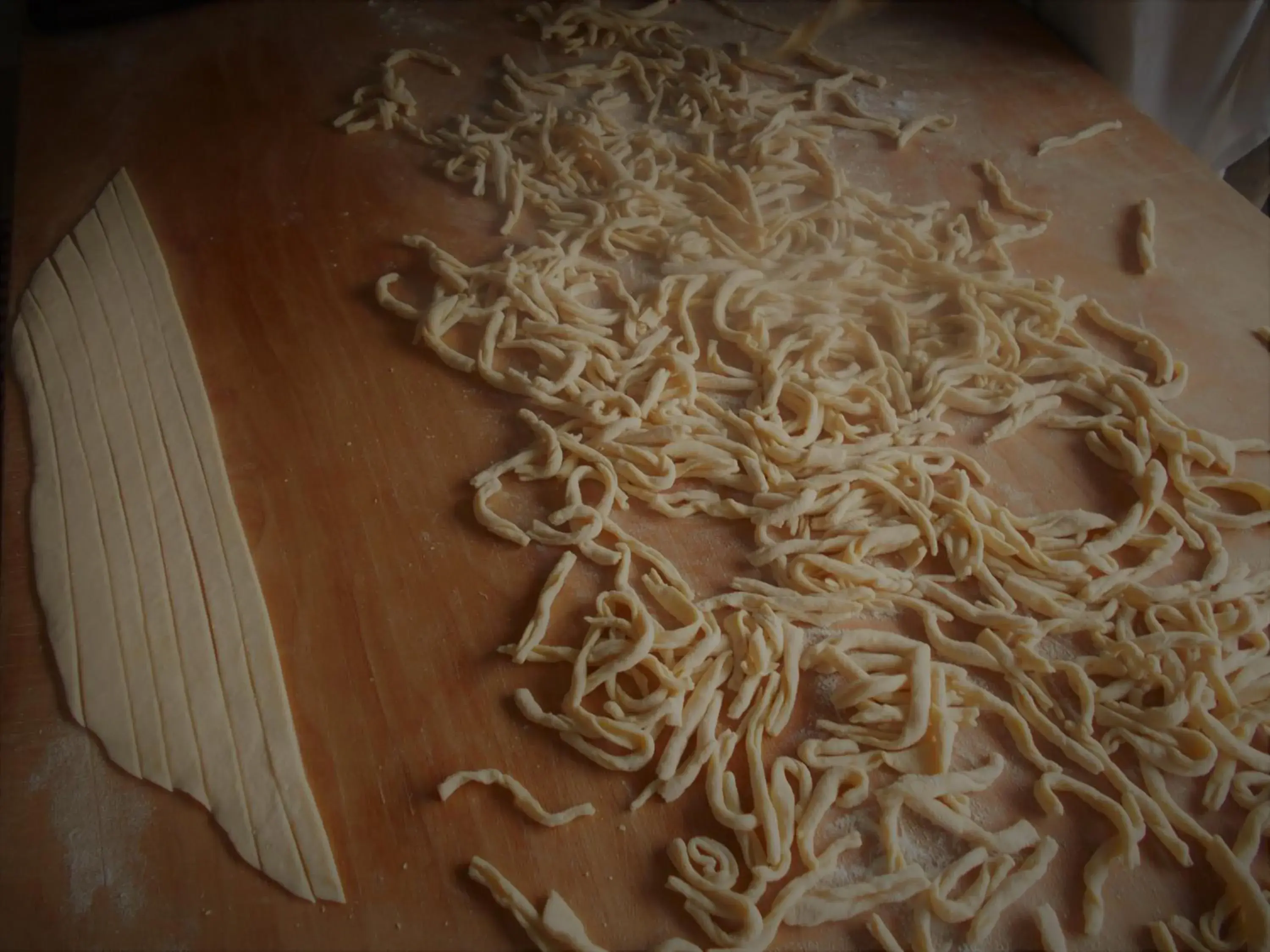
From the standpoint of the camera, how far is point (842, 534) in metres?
1.21

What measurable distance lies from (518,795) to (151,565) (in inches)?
20.1

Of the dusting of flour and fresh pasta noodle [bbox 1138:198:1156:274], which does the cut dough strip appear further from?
fresh pasta noodle [bbox 1138:198:1156:274]

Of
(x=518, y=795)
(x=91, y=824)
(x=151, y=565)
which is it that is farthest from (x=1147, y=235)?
(x=91, y=824)

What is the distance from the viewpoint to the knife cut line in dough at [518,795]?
98 centimetres

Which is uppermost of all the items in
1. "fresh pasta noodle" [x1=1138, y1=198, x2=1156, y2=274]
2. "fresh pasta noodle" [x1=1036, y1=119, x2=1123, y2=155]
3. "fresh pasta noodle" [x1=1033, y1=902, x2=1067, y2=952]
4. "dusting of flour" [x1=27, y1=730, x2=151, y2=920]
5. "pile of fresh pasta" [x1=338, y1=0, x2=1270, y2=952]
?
"fresh pasta noodle" [x1=1036, y1=119, x2=1123, y2=155]

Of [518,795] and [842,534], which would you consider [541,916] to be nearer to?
[518,795]

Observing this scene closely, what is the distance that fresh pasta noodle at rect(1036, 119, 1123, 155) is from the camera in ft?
5.92

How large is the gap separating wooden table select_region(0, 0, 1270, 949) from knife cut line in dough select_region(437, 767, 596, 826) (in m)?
0.01

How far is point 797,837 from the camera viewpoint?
0.97m

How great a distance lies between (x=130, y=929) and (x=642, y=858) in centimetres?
46

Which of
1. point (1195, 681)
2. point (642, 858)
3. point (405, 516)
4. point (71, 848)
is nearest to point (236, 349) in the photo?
point (405, 516)

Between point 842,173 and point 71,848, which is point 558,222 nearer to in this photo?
point 842,173

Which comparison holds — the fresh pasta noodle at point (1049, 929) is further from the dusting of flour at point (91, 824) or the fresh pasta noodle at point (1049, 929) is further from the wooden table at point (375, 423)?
the dusting of flour at point (91, 824)

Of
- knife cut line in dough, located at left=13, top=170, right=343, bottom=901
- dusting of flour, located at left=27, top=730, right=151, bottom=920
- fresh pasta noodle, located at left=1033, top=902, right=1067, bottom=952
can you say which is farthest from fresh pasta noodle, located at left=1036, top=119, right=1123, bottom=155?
dusting of flour, located at left=27, top=730, right=151, bottom=920
